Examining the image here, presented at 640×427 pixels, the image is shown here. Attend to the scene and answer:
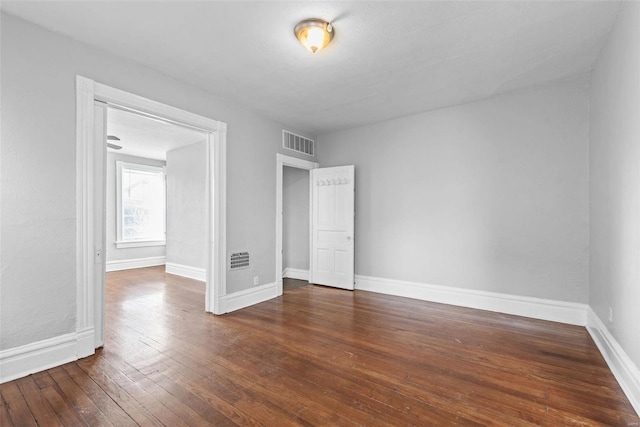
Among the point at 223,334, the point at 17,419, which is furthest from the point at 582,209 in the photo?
the point at 17,419

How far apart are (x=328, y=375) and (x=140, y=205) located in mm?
6926

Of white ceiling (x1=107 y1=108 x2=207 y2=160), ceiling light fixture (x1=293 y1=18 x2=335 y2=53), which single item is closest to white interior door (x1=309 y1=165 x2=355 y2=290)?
white ceiling (x1=107 y1=108 x2=207 y2=160)

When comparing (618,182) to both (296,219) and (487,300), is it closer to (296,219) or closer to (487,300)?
(487,300)

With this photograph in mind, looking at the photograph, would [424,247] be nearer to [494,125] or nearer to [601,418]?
[494,125]

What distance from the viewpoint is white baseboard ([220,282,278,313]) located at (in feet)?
12.8

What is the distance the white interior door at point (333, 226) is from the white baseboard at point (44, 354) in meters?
3.52

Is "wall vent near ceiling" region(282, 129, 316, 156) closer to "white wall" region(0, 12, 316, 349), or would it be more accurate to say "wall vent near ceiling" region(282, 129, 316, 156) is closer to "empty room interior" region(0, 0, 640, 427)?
"empty room interior" region(0, 0, 640, 427)

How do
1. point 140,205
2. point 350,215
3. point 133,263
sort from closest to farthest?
1. point 350,215
2. point 133,263
3. point 140,205

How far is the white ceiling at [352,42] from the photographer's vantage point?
2.27 meters

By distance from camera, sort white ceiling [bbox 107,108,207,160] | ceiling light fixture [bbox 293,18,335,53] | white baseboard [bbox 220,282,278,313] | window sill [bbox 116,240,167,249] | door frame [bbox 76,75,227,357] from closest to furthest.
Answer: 1. ceiling light fixture [bbox 293,18,335,53]
2. door frame [bbox 76,75,227,357]
3. white baseboard [bbox 220,282,278,313]
4. white ceiling [bbox 107,108,207,160]
5. window sill [bbox 116,240,167,249]

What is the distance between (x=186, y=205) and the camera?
6.47 meters

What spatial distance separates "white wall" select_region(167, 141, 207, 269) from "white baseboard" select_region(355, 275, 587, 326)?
11.7 feet

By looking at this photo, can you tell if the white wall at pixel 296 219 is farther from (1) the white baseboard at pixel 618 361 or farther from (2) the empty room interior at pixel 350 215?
(1) the white baseboard at pixel 618 361

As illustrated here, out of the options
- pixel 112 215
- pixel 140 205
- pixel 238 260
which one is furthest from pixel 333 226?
pixel 112 215
